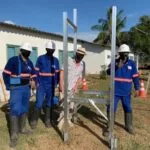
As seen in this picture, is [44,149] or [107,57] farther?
[107,57]

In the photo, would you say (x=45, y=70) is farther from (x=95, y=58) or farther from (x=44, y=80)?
(x=95, y=58)

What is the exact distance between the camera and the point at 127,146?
641 cm

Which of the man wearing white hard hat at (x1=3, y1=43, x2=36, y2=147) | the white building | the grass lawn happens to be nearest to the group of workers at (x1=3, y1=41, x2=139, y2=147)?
the man wearing white hard hat at (x1=3, y1=43, x2=36, y2=147)

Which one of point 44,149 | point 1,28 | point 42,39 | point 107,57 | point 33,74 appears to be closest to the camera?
point 44,149

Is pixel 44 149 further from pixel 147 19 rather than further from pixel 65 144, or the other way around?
pixel 147 19

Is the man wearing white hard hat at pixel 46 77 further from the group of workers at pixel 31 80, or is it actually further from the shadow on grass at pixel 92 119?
the shadow on grass at pixel 92 119

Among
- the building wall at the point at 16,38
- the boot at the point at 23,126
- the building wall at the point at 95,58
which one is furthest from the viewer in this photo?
the building wall at the point at 95,58

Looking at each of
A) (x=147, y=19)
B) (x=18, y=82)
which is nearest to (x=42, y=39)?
(x=18, y=82)

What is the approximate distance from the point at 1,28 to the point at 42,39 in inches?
186

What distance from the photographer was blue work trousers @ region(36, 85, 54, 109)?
7.30 m

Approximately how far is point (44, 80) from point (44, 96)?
0.36m

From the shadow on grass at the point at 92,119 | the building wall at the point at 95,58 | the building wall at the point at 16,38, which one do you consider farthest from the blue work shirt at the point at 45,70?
the building wall at the point at 95,58

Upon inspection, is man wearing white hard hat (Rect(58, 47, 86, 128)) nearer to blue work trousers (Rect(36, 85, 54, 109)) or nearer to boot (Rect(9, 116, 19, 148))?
blue work trousers (Rect(36, 85, 54, 109))

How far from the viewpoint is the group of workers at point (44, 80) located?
6.50 m
